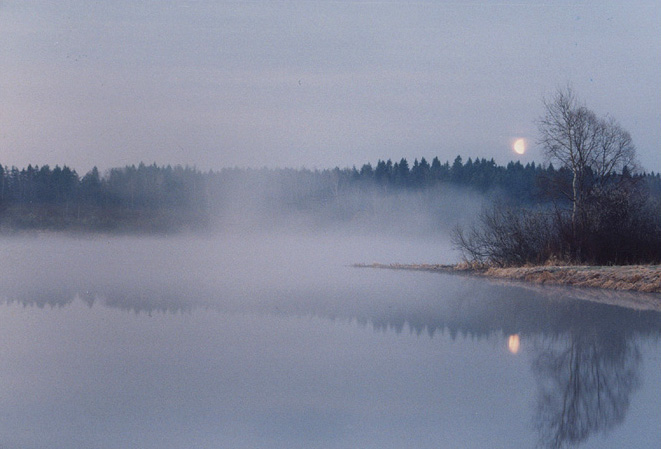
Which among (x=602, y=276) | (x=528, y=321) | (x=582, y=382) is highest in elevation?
(x=602, y=276)

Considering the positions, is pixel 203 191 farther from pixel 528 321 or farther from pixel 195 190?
pixel 528 321

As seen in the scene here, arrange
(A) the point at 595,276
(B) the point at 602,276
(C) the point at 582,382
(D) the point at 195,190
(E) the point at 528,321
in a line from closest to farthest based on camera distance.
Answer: (C) the point at 582,382
(E) the point at 528,321
(B) the point at 602,276
(A) the point at 595,276
(D) the point at 195,190

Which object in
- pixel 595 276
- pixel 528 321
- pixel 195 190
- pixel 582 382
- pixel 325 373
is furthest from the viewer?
pixel 195 190

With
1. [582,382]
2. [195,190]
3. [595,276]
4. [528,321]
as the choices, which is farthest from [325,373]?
[195,190]

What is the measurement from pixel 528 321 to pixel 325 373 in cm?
652

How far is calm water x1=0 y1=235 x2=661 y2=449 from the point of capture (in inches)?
281

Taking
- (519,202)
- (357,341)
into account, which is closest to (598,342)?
(357,341)

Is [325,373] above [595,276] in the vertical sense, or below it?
below

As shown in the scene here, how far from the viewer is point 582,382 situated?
368 inches

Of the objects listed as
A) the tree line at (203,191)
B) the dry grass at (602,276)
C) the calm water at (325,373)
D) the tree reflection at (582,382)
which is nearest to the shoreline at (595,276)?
the dry grass at (602,276)

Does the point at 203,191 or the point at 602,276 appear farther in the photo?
the point at 203,191

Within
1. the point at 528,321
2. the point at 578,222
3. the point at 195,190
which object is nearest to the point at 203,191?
the point at 195,190

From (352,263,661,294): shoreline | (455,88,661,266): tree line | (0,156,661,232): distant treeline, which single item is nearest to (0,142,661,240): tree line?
(0,156,661,232): distant treeline

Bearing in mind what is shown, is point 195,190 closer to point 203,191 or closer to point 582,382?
point 203,191
